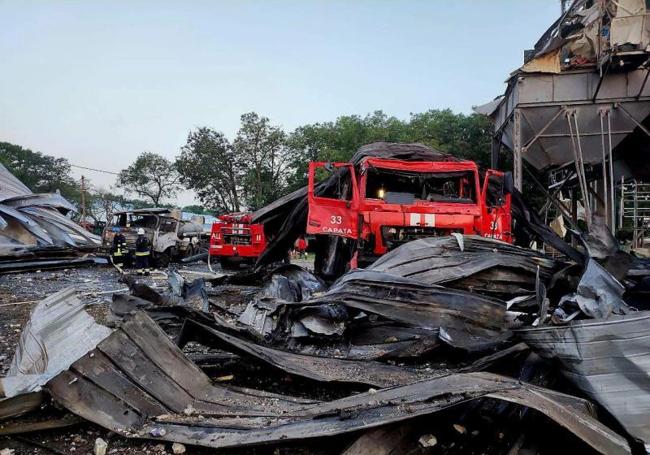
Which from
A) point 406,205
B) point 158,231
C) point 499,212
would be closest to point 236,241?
point 158,231

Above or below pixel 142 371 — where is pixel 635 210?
above

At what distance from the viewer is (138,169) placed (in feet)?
118

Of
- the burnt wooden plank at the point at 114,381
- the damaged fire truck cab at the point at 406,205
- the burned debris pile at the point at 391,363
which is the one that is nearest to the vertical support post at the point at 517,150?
the damaged fire truck cab at the point at 406,205

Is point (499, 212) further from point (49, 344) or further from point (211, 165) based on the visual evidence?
point (211, 165)

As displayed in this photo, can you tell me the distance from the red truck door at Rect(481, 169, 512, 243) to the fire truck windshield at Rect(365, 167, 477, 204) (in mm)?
277

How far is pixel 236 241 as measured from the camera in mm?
12523

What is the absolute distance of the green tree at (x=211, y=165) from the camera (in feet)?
97.1

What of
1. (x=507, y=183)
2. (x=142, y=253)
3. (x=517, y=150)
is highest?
(x=517, y=150)

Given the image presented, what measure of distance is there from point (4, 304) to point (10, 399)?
18.3ft

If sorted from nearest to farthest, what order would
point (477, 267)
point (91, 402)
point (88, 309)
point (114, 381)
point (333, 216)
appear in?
point (91, 402) < point (114, 381) < point (477, 267) < point (88, 309) < point (333, 216)

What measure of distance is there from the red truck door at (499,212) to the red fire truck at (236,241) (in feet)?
23.5

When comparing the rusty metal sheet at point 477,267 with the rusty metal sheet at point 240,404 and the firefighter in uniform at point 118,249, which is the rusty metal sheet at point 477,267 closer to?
the rusty metal sheet at point 240,404

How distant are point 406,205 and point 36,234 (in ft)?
40.0

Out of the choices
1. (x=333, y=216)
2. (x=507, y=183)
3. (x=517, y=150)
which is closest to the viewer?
(x=333, y=216)
